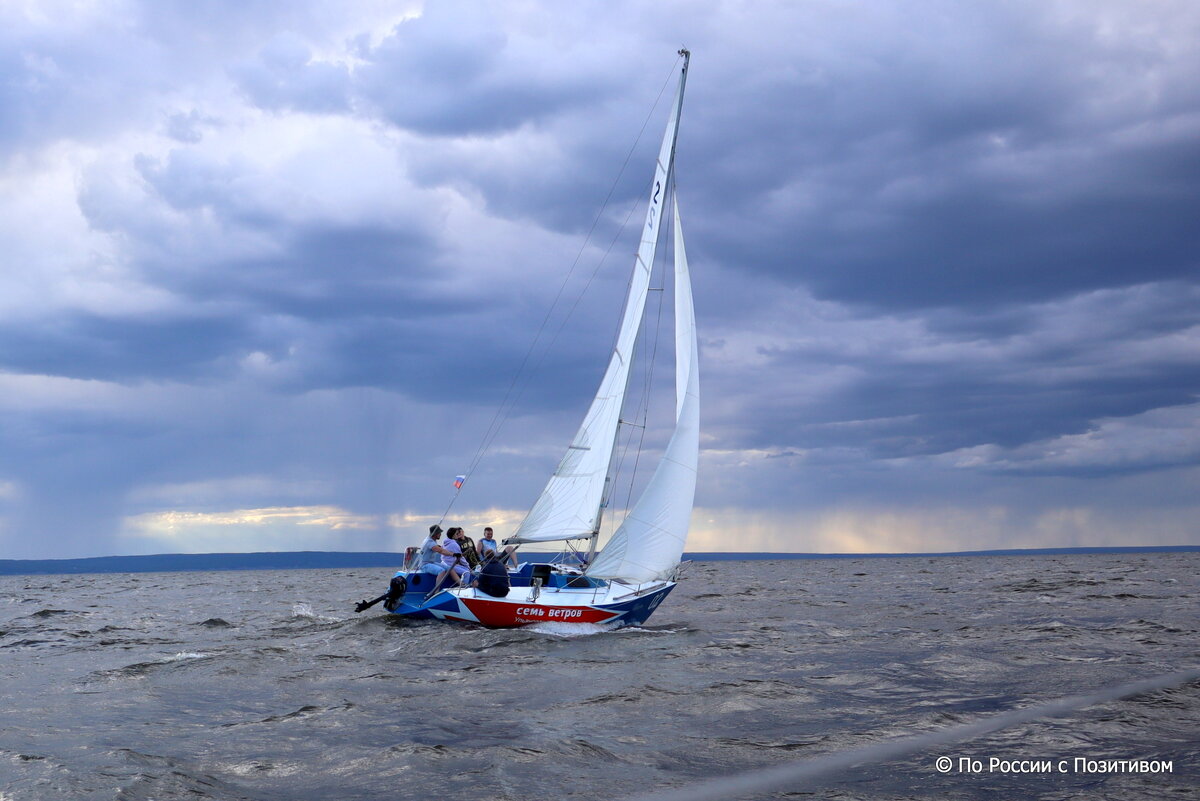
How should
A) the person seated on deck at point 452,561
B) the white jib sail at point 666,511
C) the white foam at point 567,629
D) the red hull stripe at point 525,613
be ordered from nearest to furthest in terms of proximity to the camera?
the white foam at point 567,629 → the red hull stripe at point 525,613 → the white jib sail at point 666,511 → the person seated on deck at point 452,561

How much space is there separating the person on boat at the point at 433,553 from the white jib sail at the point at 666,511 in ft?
11.9

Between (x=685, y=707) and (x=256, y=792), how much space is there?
590cm

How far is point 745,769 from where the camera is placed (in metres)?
9.49

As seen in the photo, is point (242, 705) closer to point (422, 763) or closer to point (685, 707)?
point (422, 763)

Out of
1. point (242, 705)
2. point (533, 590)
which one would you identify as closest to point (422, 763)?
point (242, 705)

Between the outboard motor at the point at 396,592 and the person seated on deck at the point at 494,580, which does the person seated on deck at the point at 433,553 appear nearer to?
the outboard motor at the point at 396,592

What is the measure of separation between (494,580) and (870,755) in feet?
41.2

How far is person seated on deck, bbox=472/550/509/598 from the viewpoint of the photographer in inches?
840

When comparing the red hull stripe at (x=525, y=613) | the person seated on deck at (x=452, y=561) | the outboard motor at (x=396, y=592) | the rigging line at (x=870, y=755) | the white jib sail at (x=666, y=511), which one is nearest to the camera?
the rigging line at (x=870, y=755)

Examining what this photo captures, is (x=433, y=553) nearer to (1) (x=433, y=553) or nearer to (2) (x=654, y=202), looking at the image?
(1) (x=433, y=553)

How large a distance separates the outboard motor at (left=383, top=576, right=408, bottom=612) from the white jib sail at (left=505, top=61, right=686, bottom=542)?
9.04ft

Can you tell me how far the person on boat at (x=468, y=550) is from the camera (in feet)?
76.9

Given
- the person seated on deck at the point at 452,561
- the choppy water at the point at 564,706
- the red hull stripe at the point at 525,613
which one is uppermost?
the person seated on deck at the point at 452,561

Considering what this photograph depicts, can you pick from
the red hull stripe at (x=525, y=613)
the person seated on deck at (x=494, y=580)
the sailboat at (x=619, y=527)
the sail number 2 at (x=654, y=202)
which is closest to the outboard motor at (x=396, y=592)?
the sailboat at (x=619, y=527)
